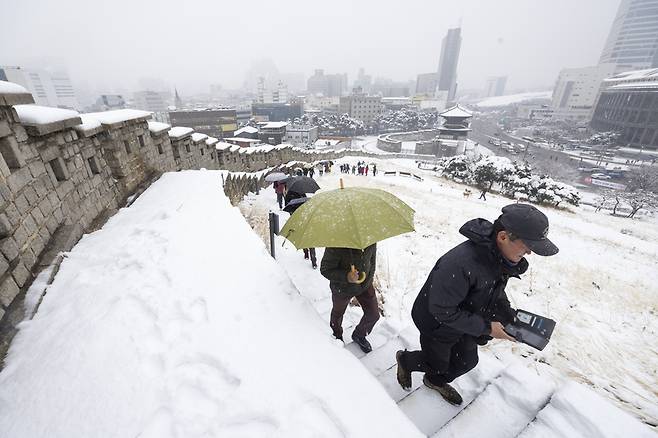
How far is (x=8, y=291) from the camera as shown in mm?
2527

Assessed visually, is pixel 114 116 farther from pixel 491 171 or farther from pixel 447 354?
pixel 491 171

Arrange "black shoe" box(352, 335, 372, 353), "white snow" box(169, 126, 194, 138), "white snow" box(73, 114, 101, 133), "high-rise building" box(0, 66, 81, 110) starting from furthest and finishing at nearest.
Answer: "high-rise building" box(0, 66, 81, 110)
"white snow" box(169, 126, 194, 138)
"white snow" box(73, 114, 101, 133)
"black shoe" box(352, 335, 372, 353)

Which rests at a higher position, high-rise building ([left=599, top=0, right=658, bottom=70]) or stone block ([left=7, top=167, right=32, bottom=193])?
high-rise building ([left=599, top=0, right=658, bottom=70])

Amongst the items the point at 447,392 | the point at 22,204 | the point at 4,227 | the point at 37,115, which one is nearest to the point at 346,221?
the point at 447,392

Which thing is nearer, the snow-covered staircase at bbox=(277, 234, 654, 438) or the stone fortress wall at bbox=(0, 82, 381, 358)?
the snow-covered staircase at bbox=(277, 234, 654, 438)

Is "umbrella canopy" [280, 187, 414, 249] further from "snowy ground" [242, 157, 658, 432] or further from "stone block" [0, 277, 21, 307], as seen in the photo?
"stone block" [0, 277, 21, 307]

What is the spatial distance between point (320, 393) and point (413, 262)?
5.96 m

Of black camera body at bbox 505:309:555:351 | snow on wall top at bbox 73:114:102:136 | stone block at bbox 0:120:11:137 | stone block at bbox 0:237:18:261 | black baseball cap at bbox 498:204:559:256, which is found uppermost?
stone block at bbox 0:120:11:137


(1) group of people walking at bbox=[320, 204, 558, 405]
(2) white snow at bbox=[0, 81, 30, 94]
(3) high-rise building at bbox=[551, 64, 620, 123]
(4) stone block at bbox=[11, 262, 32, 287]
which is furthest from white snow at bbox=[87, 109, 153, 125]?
(3) high-rise building at bbox=[551, 64, 620, 123]

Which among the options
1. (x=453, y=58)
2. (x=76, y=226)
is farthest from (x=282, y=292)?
(x=453, y=58)

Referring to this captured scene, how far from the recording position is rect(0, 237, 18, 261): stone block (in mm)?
2544

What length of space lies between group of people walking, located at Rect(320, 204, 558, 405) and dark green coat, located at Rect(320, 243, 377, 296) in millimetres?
105

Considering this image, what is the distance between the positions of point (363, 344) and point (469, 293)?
4.99 feet

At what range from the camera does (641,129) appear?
51.4 m
